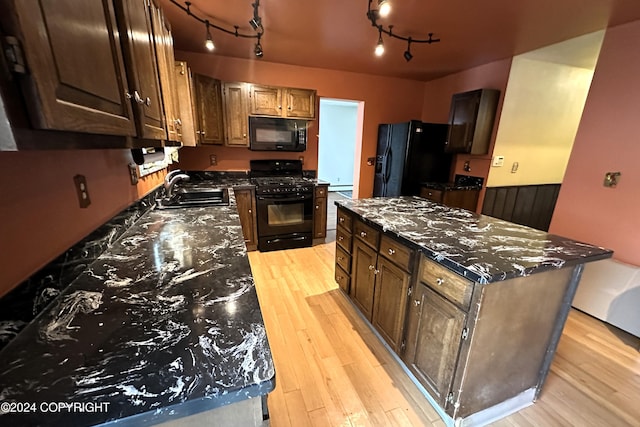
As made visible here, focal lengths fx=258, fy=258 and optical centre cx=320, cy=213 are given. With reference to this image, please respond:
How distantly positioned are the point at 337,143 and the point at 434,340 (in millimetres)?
6468

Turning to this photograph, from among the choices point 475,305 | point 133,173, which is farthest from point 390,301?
point 133,173

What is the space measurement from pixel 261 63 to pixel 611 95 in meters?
3.66

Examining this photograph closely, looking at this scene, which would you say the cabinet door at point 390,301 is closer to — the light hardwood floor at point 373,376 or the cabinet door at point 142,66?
the light hardwood floor at point 373,376

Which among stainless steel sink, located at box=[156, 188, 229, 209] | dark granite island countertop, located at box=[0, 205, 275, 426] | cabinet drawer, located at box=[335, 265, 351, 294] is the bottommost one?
cabinet drawer, located at box=[335, 265, 351, 294]

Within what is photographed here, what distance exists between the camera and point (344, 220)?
228cm

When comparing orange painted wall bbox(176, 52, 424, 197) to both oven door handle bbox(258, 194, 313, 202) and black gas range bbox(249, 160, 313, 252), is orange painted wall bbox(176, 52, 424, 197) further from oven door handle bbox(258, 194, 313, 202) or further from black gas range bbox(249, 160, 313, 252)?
oven door handle bbox(258, 194, 313, 202)

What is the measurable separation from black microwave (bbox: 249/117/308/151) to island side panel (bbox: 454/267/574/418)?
2873 millimetres

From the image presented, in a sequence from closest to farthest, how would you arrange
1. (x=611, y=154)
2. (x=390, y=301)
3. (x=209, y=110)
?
(x=390, y=301)
(x=611, y=154)
(x=209, y=110)

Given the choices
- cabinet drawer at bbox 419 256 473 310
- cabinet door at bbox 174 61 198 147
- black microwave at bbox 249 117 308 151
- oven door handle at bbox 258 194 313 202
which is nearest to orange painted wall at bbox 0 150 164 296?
cabinet door at bbox 174 61 198 147

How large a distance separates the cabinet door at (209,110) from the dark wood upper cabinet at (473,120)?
120 inches

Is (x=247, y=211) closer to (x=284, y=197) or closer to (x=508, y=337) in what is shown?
(x=284, y=197)

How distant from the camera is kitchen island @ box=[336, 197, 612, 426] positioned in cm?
120

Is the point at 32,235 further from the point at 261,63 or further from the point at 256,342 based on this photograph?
the point at 261,63

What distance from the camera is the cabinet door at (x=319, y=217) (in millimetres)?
3549
